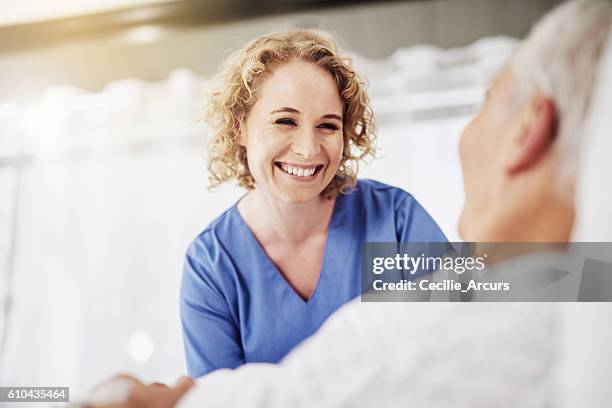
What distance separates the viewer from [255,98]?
95 cm

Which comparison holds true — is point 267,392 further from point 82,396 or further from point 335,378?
point 82,396

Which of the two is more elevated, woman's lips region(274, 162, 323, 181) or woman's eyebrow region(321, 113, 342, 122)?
woman's eyebrow region(321, 113, 342, 122)

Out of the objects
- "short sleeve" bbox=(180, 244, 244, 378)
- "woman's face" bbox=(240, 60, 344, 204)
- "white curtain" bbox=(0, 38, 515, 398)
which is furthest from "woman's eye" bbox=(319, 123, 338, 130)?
"short sleeve" bbox=(180, 244, 244, 378)

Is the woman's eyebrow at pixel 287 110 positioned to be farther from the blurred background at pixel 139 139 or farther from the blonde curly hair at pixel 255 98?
the blurred background at pixel 139 139

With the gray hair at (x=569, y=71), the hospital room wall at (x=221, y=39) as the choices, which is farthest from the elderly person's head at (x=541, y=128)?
the hospital room wall at (x=221, y=39)

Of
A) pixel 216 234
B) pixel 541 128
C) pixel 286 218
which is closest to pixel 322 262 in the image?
pixel 286 218

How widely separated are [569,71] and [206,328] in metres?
0.73

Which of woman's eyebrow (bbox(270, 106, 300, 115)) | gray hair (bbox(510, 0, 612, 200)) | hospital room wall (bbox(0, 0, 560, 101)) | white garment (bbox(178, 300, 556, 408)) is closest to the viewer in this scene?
white garment (bbox(178, 300, 556, 408))

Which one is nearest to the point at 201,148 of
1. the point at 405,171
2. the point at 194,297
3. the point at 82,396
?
the point at 194,297

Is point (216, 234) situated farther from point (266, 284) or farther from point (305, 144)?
point (305, 144)

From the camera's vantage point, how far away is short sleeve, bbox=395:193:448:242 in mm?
961

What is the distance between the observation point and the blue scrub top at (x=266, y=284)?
0.95m

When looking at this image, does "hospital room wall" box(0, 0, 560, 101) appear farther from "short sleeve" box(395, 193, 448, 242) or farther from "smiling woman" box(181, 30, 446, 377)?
"short sleeve" box(395, 193, 448, 242)

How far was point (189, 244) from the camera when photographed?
106 centimetres
